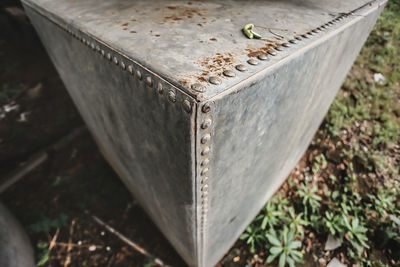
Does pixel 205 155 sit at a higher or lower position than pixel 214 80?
lower

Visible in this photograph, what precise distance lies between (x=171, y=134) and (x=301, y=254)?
2.17m

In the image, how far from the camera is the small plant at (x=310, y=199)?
2365 millimetres

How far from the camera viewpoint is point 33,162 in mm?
2932

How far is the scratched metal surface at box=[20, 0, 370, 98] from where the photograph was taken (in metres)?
0.64

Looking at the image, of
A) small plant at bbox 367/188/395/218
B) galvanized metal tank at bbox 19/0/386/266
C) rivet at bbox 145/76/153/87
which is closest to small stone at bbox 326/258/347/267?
small plant at bbox 367/188/395/218

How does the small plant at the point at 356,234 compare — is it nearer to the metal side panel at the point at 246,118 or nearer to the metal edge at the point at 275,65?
the metal side panel at the point at 246,118

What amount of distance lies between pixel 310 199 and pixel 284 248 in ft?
2.33

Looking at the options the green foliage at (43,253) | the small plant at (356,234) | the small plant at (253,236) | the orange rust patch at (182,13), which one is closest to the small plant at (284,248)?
the small plant at (253,236)

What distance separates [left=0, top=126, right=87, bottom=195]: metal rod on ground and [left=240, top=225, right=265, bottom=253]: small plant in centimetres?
308

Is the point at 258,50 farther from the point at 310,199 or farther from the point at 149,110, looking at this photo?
the point at 310,199

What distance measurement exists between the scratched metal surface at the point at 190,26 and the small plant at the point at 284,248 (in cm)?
204

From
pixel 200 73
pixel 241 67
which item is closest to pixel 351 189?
pixel 241 67

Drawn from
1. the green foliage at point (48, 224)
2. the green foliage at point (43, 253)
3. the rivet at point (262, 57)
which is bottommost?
the green foliage at point (43, 253)

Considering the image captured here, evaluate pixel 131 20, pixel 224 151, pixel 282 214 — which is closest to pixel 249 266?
pixel 282 214
